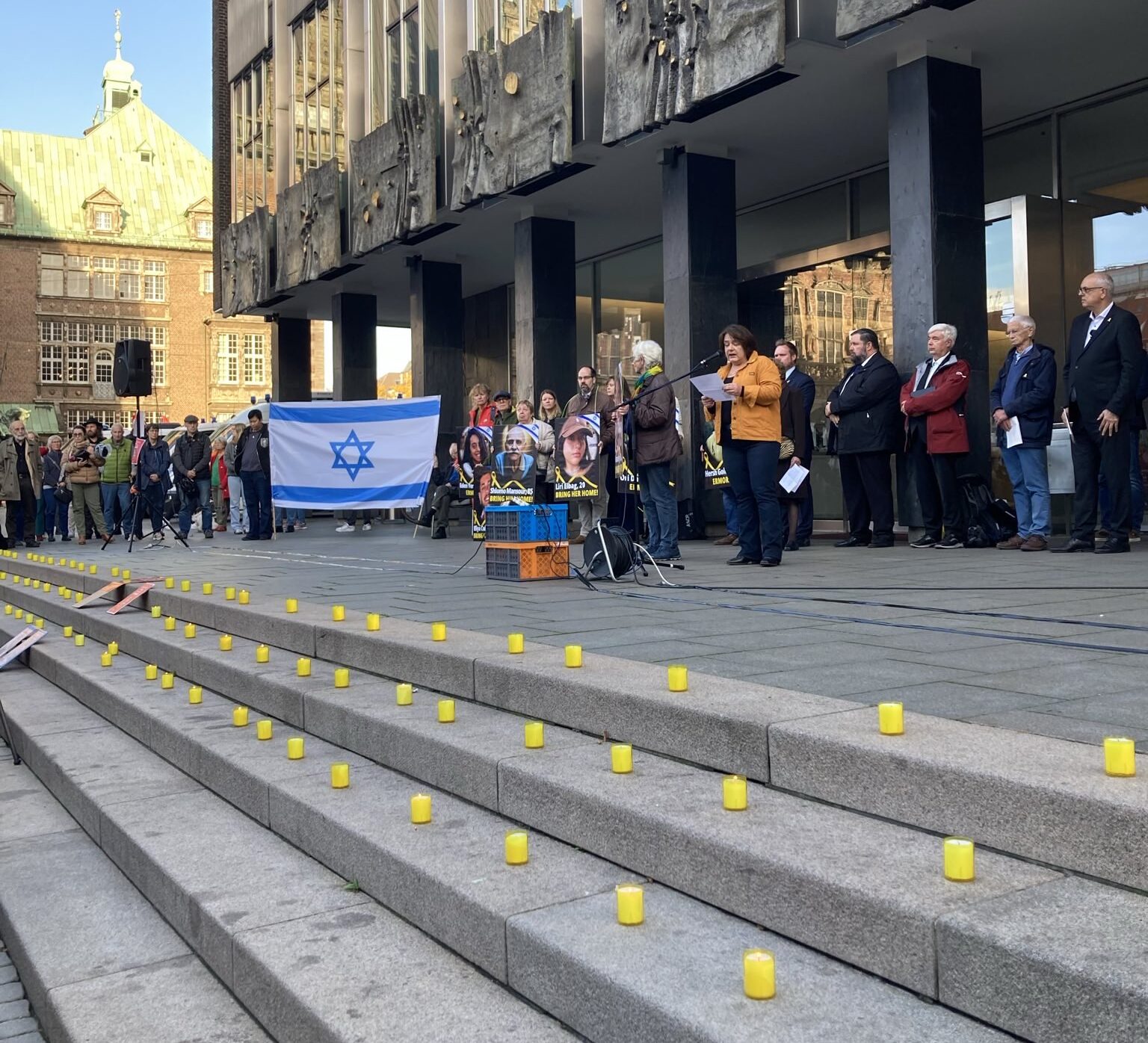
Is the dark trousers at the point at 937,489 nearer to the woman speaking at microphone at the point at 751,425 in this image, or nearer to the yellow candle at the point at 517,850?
the woman speaking at microphone at the point at 751,425

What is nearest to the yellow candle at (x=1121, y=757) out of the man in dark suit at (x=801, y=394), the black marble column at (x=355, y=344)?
the man in dark suit at (x=801, y=394)

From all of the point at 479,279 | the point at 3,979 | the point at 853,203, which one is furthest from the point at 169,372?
the point at 3,979

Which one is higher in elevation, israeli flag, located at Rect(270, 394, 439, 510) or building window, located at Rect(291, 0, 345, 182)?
building window, located at Rect(291, 0, 345, 182)

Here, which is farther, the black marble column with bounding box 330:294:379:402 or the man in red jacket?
the black marble column with bounding box 330:294:379:402

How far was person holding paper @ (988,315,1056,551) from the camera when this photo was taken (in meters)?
10.2

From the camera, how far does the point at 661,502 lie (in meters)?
10.6

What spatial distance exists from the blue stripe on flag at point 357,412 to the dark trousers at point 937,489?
5253mm

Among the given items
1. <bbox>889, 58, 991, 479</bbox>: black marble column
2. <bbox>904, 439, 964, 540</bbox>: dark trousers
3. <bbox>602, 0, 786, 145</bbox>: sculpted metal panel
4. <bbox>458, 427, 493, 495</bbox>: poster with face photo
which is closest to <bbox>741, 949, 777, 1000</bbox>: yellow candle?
<bbox>904, 439, 964, 540</bbox>: dark trousers

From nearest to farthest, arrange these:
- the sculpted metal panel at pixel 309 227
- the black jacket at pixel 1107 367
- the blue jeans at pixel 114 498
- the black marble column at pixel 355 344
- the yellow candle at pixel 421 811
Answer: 1. the yellow candle at pixel 421 811
2. the black jacket at pixel 1107 367
3. the blue jeans at pixel 114 498
4. the sculpted metal panel at pixel 309 227
5. the black marble column at pixel 355 344

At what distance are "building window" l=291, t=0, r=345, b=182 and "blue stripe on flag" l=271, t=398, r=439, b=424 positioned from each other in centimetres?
1003

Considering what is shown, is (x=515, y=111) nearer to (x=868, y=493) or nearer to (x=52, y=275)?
(x=868, y=493)

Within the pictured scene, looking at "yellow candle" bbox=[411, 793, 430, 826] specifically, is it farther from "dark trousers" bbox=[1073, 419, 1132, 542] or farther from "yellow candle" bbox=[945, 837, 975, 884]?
"dark trousers" bbox=[1073, 419, 1132, 542]

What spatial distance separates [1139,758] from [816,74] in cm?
1167

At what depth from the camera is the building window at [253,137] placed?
2717cm
